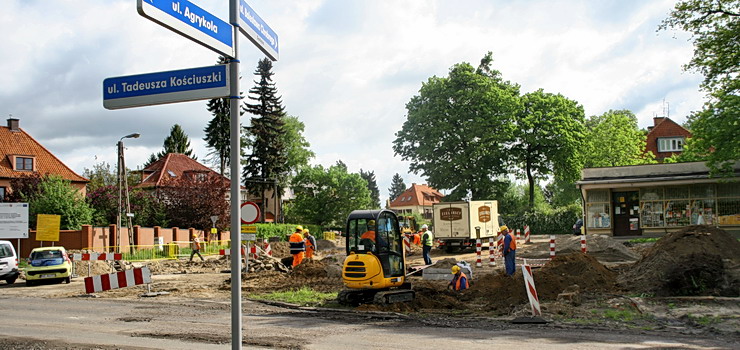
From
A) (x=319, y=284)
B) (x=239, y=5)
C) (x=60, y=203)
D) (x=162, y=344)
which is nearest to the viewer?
(x=239, y=5)

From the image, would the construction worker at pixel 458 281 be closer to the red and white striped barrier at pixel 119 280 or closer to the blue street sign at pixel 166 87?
the red and white striped barrier at pixel 119 280

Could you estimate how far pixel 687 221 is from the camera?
112 feet

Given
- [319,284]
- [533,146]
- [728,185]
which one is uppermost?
[533,146]

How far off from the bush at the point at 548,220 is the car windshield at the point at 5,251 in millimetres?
40475

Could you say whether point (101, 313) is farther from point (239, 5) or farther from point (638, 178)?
point (638, 178)

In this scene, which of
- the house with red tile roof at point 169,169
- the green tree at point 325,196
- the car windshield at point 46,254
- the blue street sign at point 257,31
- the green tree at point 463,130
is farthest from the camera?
the green tree at point 325,196

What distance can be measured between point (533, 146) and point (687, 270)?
43.1 metres

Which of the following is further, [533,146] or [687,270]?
[533,146]


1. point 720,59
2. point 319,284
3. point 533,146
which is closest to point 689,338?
point 319,284

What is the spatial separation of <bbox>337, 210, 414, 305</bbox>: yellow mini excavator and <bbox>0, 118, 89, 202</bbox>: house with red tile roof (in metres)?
40.1

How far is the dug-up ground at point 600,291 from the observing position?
1219cm

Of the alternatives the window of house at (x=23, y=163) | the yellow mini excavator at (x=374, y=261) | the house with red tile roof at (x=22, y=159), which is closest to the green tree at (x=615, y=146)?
the house with red tile roof at (x=22, y=159)

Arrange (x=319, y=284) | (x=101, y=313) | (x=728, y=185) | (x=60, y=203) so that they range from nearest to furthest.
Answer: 1. (x=101, y=313)
2. (x=319, y=284)
3. (x=728, y=185)
4. (x=60, y=203)

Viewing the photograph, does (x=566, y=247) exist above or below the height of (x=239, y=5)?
below
